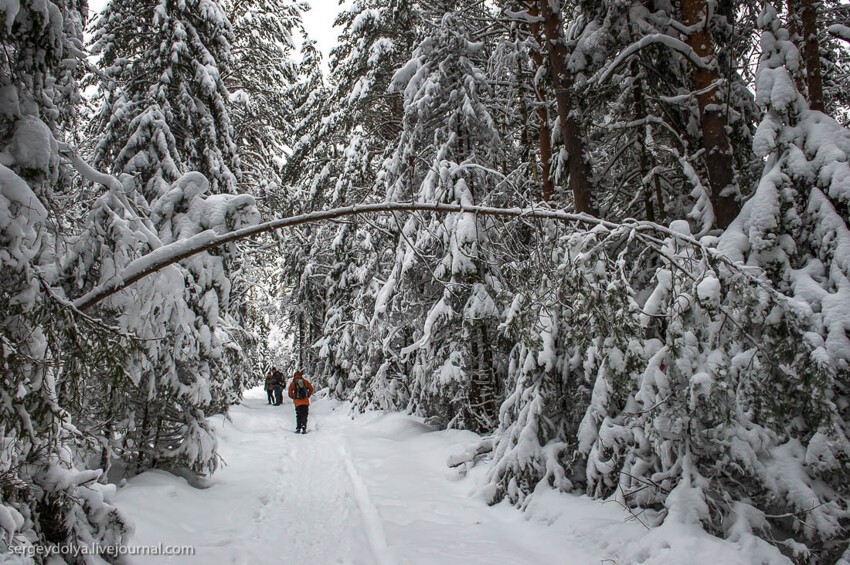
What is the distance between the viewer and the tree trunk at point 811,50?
543 centimetres

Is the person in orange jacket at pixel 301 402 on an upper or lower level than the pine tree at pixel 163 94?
lower

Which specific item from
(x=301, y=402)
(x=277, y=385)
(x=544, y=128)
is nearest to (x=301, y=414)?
(x=301, y=402)

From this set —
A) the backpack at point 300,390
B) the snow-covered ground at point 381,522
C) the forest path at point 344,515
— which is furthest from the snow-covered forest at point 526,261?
the backpack at point 300,390

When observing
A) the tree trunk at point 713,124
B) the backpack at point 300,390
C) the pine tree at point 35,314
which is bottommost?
the backpack at point 300,390

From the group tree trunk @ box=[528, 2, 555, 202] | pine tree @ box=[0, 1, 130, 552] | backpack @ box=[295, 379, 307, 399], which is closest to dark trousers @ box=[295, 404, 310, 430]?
backpack @ box=[295, 379, 307, 399]

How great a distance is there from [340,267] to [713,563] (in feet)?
59.5

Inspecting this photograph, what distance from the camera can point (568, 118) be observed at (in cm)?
702

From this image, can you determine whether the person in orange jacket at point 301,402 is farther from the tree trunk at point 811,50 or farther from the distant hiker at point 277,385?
the tree trunk at point 811,50

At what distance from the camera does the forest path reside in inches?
200

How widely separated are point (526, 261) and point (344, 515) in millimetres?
4273

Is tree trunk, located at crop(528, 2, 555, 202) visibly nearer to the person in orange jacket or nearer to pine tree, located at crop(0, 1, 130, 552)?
pine tree, located at crop(0, 1, 130, 552)

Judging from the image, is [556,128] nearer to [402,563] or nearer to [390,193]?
[390,193]

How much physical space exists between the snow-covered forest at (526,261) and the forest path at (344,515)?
0.57 meters

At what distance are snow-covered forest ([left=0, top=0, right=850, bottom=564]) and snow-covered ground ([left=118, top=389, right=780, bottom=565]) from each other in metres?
0.36
